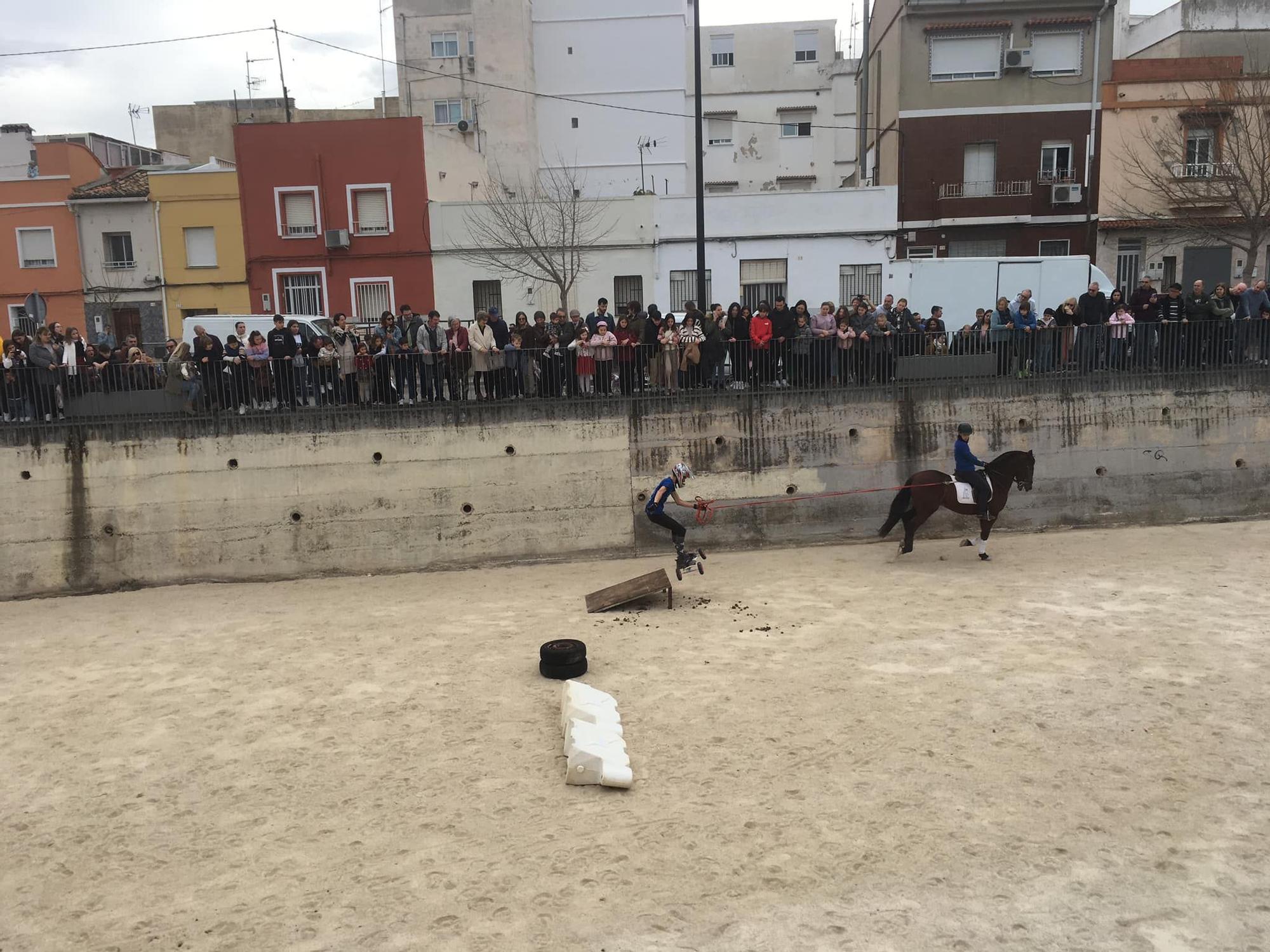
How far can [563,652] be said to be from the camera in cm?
1198

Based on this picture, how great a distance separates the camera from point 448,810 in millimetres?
8742

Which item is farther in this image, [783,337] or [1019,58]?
[1019,58]

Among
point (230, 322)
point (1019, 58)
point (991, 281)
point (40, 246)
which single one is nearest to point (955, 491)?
point (991, 281)

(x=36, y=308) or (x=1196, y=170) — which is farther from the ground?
(x=1196, y=170)

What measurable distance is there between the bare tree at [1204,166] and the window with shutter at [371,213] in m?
22.1

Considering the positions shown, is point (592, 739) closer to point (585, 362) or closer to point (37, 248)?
point (585, 362)

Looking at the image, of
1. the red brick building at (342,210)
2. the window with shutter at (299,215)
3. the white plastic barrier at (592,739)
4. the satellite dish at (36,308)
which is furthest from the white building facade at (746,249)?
the white plastic barrier at (592,739)

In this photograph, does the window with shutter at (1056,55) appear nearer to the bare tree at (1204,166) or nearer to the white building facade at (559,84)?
the bare tree at (1204,166)

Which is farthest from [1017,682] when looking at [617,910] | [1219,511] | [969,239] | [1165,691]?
[969,239]

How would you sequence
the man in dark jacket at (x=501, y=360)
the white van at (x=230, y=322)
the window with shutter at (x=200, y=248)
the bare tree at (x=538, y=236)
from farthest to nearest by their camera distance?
the window with shutter at (x=200, y=248), the bare tree at (x=538, y=236), the white van at (x=230, y=322), the man in dark jacket at (x=501, y=360)

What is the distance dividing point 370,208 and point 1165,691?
86.5ft

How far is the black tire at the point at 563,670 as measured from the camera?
12.0 meters

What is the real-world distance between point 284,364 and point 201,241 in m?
16.7

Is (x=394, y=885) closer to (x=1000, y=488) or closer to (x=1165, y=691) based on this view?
(x=1165, y=691)
